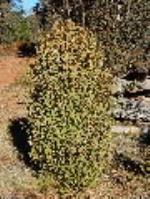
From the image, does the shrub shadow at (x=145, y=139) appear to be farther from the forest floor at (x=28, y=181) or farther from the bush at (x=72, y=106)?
the bush at (x=72, y=106)

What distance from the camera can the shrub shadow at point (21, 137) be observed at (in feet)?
45.0

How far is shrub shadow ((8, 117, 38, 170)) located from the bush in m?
0.96

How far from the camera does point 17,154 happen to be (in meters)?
14.0

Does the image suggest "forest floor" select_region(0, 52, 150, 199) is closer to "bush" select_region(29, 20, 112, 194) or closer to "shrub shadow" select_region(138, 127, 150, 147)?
"bush" select_region(29, 20, 112, 194)

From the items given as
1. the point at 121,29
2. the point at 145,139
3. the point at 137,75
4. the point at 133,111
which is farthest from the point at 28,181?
the point at 121,29

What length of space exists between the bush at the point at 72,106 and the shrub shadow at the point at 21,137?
0.96 meters

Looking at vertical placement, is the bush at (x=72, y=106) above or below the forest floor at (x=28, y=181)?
above

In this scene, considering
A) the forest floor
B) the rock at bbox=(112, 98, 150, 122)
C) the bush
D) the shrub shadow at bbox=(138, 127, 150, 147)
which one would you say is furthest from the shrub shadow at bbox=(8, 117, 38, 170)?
the shrub shadow at bbox=(138, 127, 150, 147)

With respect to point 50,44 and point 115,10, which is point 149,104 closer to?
point 115,10

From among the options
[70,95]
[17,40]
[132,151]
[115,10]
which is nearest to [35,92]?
[70,95]

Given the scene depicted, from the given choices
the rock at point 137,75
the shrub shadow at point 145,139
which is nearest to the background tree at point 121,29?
the rock at point 137,75

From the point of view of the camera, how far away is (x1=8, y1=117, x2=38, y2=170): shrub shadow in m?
13.7

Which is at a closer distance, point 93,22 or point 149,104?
point 149,104

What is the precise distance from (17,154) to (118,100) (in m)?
3.44
